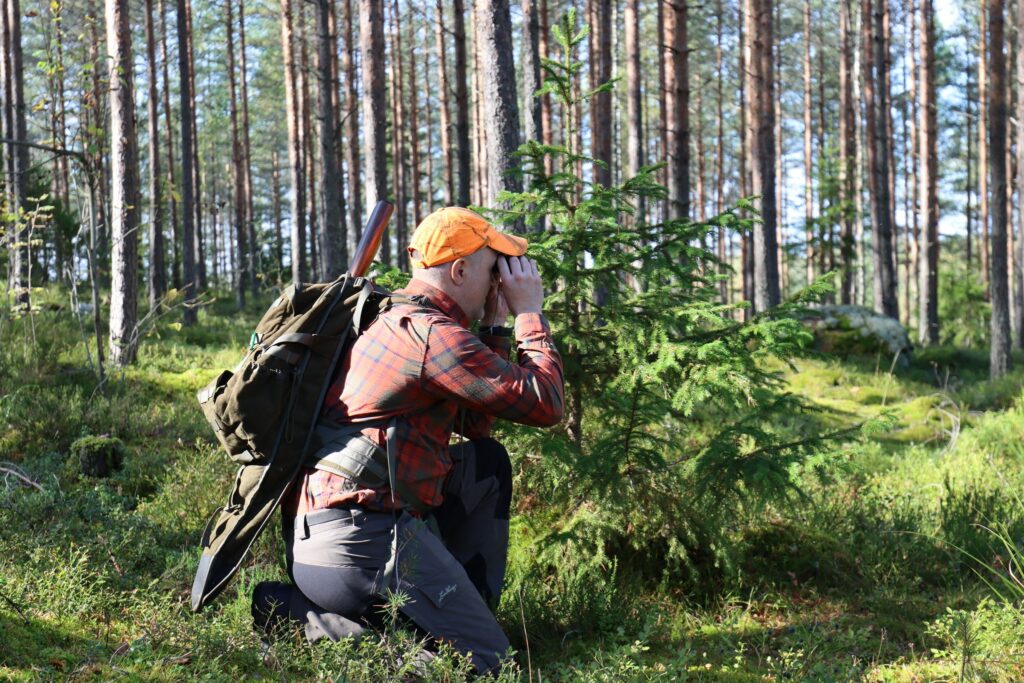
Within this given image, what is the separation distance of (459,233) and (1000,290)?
13844 millimetres

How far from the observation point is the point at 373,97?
11.9m

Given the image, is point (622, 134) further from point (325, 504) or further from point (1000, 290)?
point (325, 504)

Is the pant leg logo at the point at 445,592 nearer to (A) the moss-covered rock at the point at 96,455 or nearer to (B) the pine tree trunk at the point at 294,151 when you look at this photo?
(A) the moss-covered rock at the point at 96,455

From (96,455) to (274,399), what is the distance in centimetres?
383

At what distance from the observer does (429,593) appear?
2.61m

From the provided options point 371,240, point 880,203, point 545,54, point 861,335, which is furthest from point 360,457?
point 545,54

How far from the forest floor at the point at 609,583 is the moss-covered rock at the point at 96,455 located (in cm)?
8

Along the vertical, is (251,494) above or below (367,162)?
below

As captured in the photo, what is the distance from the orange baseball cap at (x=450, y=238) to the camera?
9.34 ft

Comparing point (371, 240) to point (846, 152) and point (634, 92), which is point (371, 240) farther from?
point (846, 152)

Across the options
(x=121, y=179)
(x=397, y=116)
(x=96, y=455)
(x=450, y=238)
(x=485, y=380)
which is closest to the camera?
(x=485, y=380)

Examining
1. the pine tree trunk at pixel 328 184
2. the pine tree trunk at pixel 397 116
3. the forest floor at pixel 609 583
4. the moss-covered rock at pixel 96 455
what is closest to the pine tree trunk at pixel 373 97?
the pine tree trunk at pixel 328 184

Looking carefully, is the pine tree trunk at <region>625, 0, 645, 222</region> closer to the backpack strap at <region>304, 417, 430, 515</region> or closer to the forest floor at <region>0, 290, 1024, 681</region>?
the forest floor at <region>0, 290, 1024, 681</region>

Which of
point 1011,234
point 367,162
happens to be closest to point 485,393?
point 367,162
